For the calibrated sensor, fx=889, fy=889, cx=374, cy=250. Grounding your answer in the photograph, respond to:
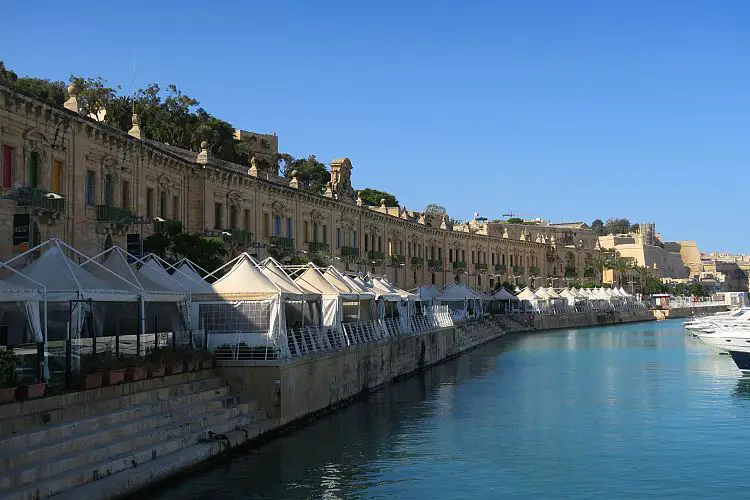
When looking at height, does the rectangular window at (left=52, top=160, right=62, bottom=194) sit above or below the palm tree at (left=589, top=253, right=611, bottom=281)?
below

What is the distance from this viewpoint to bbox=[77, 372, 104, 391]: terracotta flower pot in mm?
16812

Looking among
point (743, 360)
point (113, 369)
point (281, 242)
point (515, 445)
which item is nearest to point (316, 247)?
point (281, 242)

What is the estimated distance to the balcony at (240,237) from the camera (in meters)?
43.2

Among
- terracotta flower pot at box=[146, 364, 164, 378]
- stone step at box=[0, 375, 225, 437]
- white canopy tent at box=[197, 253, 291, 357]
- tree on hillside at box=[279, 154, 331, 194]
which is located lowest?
stone step at box=[0, 375, 225, 437]

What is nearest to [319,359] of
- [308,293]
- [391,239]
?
[308,293]

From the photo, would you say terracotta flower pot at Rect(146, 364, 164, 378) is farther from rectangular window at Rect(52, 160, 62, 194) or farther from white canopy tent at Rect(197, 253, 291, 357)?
rectangular window at Rect(52, 160, 62, 194)

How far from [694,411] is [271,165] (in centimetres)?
6125

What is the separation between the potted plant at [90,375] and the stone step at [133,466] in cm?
159

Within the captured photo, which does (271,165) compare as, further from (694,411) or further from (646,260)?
(646,260)

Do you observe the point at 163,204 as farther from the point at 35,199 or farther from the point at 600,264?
the point at 600,264

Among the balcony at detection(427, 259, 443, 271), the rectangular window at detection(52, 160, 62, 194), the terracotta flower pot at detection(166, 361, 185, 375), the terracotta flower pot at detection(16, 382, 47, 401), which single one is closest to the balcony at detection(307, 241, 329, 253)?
the rectangular window at detection(52, 160, 62, 194)

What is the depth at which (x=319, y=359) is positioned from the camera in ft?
83.2

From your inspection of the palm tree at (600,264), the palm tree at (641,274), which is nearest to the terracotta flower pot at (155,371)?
the palm tree at (600,264)

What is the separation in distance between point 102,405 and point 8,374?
2.12 m
